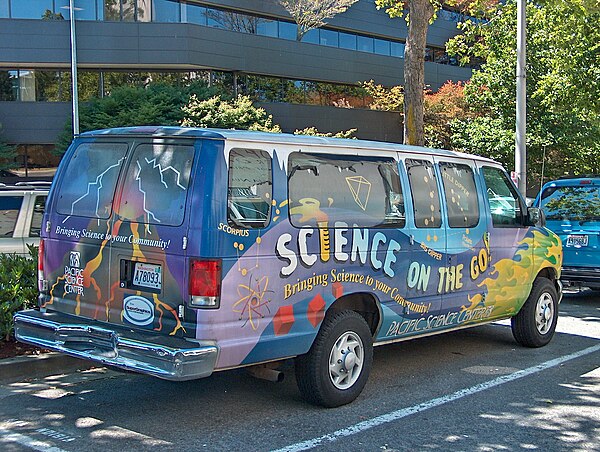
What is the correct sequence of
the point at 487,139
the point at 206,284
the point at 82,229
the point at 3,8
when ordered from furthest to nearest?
the point at 3,8, the point at 487,139, the point at 82,229, the point at 206,284

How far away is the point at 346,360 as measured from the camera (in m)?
6.12

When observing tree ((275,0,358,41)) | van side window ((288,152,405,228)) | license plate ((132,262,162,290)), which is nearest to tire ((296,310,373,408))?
van side window ((288,152,405,228))

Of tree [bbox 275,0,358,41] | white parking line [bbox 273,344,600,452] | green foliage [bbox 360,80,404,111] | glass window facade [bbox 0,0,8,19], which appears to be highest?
tree [bbox 275,0,358,41]

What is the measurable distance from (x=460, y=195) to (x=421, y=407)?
2.32 metres

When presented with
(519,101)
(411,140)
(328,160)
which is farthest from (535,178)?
(328,160)

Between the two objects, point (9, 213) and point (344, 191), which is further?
point (9, 213)

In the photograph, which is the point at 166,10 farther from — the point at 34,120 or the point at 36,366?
the point at 36,366

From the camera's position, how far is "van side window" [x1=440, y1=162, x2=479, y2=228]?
7.31 metres

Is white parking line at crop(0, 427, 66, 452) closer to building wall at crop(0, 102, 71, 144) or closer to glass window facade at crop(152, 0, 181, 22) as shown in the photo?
building wall at crop(0, 102, 71, 144)

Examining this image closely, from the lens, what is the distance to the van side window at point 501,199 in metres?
7.95

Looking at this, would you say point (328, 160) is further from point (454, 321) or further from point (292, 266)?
point (454, 321)

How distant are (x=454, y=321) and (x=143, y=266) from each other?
132 inches

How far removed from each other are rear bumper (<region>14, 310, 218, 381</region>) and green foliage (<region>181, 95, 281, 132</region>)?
72.9 ft

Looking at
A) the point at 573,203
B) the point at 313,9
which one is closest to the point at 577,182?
the point at 573,203
